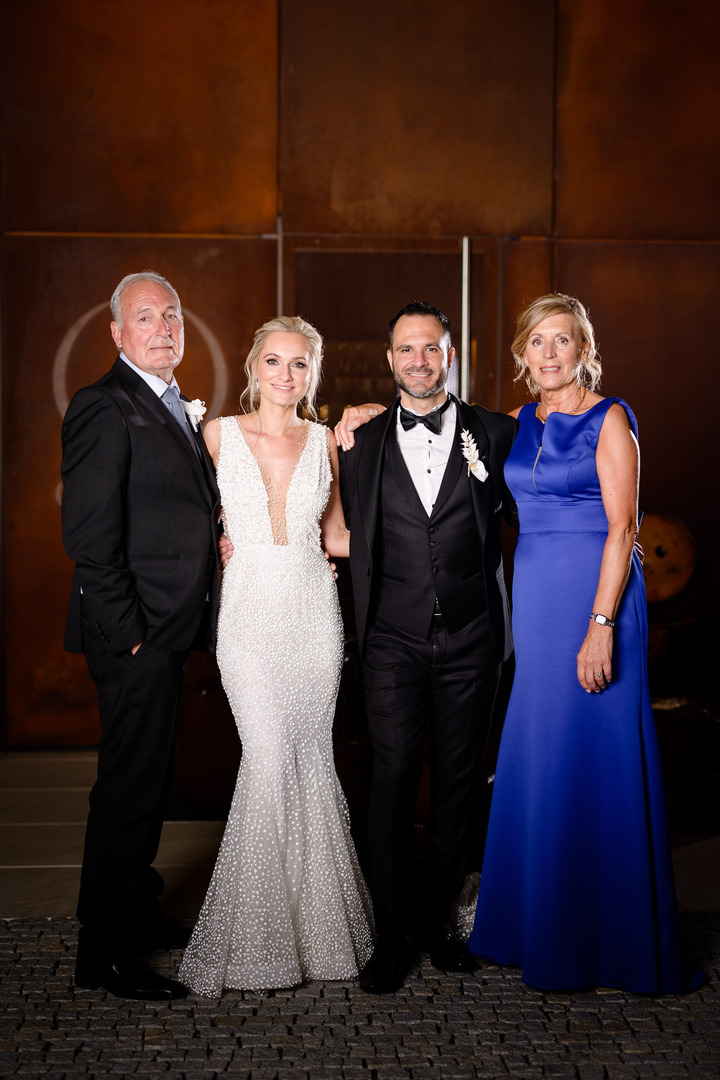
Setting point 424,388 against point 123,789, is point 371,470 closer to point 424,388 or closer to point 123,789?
point 424,388

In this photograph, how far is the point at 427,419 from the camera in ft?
9.99

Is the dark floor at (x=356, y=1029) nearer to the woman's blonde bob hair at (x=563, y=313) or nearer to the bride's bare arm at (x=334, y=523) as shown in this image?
the bride's bare arm at (x=334, y=523)

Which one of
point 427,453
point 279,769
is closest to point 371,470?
point 427,453

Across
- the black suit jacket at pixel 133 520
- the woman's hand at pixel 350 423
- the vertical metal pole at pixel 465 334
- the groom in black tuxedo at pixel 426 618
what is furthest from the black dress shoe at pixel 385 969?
the vertical metal pole at pixel 465 334

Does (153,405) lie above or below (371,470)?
above

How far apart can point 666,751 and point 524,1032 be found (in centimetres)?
204

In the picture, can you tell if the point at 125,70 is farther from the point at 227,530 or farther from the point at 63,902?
the point at 63,902

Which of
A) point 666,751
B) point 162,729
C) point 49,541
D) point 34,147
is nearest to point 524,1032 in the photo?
point 162,729

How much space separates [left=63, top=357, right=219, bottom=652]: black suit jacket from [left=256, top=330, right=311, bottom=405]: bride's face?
1.04 ft

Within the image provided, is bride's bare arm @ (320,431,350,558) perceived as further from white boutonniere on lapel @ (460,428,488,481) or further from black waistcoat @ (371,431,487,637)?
white boutonniere on lapel @ (460,428,488,481)

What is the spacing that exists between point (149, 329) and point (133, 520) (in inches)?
22.7

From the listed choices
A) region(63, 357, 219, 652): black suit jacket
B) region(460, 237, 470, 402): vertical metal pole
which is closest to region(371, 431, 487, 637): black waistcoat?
region(63, 357, 219, 652): black suit jacket

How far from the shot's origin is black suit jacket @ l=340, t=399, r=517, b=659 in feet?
9.78

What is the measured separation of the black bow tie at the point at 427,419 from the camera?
3.04m
